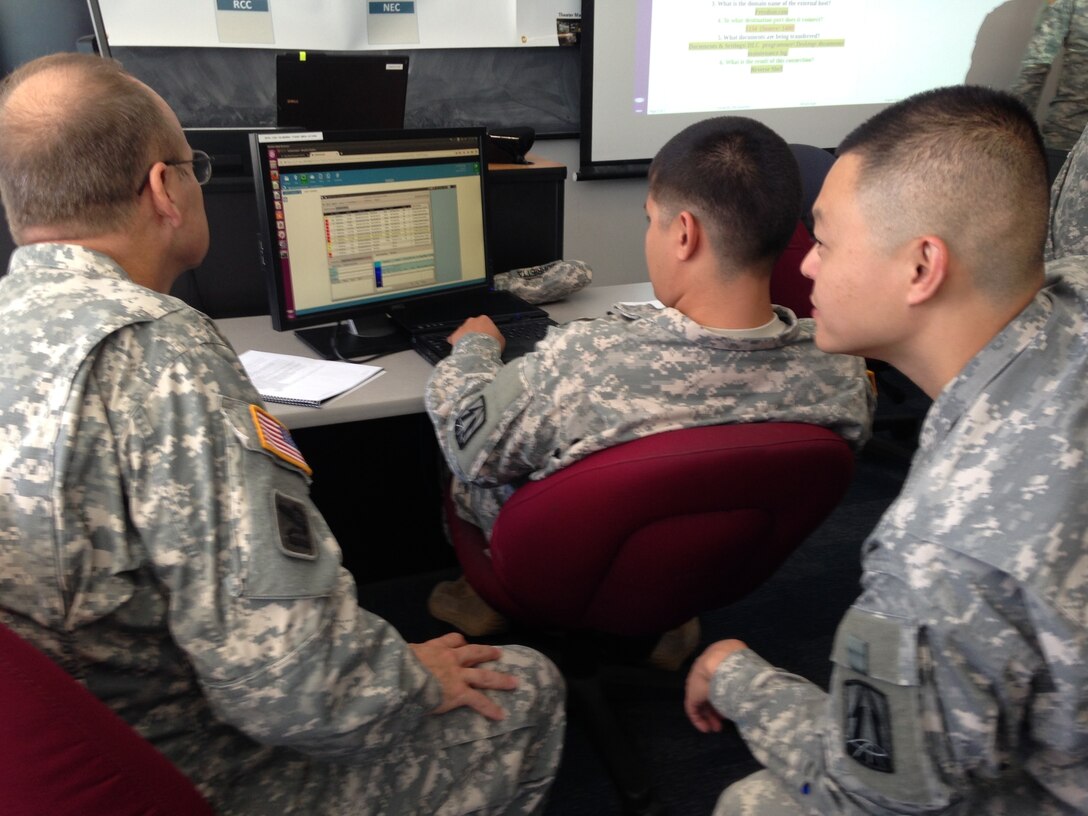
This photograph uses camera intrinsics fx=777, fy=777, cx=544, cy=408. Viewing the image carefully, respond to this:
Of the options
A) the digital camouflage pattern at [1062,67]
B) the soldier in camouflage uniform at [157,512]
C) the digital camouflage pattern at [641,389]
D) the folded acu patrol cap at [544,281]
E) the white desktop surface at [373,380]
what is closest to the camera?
the soldier in camouflage uniform at [157,512]

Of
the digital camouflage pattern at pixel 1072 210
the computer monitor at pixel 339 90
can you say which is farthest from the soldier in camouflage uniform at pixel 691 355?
the computer monitor at pixel 339 90

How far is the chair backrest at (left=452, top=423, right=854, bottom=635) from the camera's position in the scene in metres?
0.95

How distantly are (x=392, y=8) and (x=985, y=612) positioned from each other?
2.90 metres

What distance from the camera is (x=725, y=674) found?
0.91m

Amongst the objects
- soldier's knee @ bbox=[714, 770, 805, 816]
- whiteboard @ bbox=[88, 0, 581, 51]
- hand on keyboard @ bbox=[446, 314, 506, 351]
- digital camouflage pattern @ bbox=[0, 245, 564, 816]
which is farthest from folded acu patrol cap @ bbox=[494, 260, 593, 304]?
whiteboard @ bbox=[88, 0, 581, 51]

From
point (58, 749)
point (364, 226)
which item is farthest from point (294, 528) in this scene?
point (364, 226)

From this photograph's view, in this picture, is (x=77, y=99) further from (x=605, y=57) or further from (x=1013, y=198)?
(x=605, y=57)

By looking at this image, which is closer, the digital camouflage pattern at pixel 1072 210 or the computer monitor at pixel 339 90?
the digital camouflage pattern at pixel 1072 210

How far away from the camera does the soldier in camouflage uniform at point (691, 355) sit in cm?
111

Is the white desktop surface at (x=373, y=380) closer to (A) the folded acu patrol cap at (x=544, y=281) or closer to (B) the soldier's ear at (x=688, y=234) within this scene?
(A) the folded acu patrol cap at (x=544, y=281)

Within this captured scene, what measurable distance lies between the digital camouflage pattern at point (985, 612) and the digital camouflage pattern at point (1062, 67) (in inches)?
127

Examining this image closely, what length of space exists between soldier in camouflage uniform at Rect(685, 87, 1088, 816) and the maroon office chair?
0.19 m

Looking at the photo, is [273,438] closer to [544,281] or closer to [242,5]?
[544,281]

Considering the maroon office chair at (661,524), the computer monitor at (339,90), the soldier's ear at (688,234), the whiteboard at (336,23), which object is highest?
the whiteboard at (336,23)
